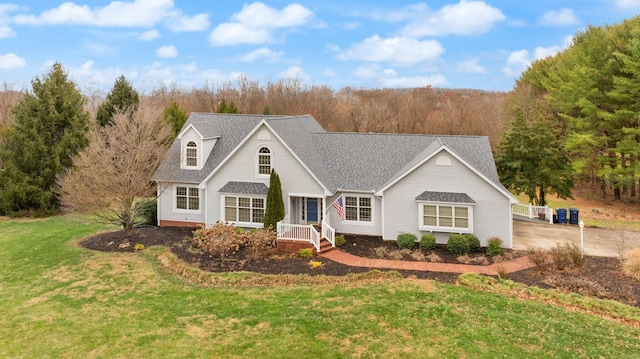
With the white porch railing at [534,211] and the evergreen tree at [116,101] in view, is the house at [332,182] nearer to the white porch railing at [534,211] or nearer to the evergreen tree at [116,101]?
the white porch railing at [534,211]

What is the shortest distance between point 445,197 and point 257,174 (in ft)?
33.4

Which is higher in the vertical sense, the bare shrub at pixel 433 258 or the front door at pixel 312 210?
the front door at pixel 312 210

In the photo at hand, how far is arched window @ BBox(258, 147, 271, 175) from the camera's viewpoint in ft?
74.5

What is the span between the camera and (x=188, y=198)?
24703 millimetres

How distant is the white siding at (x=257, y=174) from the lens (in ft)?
72.5

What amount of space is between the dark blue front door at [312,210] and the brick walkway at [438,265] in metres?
4.70

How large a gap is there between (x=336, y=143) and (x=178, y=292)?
45.7 feet

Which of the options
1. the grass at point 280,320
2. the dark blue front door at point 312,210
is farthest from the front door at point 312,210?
the grass at point 280,320

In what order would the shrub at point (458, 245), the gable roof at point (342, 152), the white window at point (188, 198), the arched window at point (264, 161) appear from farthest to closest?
the white window at point (188, 198)
the arched window at point (264, 161)
the gable roof at point (342, 152)
the shrub at point (458, 245)

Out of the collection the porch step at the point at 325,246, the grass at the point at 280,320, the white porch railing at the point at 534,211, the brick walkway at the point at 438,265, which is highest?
the white porch railing at the point at 534,211

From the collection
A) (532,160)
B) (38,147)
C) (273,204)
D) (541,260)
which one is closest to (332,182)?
(273,204)

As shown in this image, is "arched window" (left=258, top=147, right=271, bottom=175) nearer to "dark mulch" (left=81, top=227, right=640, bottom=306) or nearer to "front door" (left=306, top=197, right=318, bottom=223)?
"front door" (left=306, top=197, right=318, bottom=223)

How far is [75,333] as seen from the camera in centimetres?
1202

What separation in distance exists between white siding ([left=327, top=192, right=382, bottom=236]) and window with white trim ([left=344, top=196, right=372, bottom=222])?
0.22 meters
